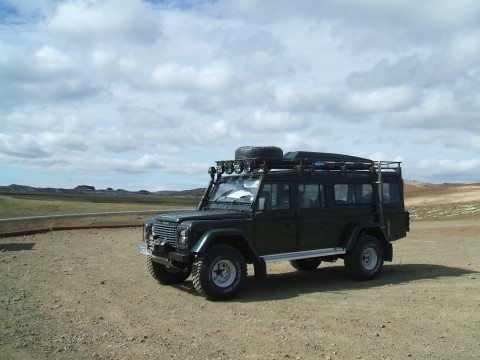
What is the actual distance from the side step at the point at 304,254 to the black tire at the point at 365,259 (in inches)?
10.9

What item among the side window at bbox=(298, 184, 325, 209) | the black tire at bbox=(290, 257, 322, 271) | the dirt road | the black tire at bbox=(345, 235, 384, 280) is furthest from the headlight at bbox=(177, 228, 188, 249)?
the black tire at bbox=(290, 257, 322, 271)

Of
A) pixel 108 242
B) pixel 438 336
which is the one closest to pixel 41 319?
pixel 438 336

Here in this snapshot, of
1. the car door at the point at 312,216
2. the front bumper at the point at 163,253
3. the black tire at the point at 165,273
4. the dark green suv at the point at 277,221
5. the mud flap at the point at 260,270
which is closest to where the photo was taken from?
the front bumper at the point at 163,253

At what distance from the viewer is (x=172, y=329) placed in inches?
268

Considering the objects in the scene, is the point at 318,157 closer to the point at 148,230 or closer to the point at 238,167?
the point at 238,167

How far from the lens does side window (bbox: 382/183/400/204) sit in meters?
11.5

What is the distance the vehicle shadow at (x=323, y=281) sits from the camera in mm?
9336

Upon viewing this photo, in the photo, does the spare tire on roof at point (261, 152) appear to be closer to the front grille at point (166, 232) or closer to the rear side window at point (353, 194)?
the rear side window at point (353, 194)

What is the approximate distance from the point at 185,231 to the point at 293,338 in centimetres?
288

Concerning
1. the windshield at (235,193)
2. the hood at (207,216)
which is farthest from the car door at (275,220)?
the hood at (207,216)

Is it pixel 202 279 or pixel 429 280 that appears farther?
pixel 429 280

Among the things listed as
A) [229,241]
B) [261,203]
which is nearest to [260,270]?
[229,241]

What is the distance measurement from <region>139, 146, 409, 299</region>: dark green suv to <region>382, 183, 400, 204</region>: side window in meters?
0.02

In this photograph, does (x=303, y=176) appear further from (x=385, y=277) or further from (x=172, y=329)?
(x=172, y=329)
